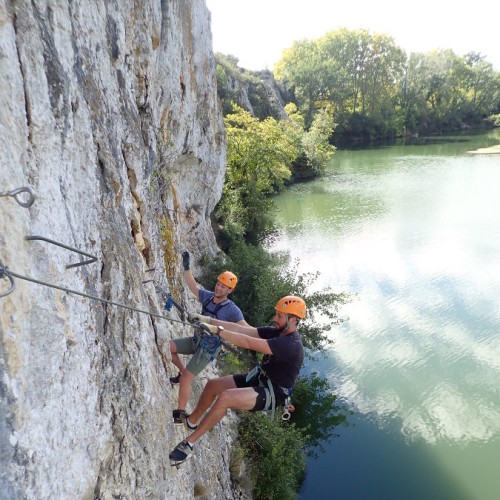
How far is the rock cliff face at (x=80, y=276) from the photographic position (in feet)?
7.28

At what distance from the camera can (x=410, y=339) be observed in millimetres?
13188

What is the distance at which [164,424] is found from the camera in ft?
13.5

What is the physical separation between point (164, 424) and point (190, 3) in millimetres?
9230

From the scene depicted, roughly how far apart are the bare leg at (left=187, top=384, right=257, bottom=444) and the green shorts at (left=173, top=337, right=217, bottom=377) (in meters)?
0.43

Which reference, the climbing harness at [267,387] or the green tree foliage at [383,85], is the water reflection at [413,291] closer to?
the climbing harness at [267,387]

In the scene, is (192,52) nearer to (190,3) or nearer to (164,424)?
(190,3)

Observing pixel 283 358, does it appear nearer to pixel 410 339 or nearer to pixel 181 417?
pixel 181 417

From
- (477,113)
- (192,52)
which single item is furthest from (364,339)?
(477,113)

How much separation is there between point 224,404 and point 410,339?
35.1ft

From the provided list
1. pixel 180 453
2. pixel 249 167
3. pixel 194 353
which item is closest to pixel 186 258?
pixel 194 353

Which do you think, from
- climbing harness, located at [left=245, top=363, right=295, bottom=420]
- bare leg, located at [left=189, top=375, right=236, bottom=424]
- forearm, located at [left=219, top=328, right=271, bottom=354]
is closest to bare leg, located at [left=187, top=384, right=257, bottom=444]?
climbing harness, located at [left=245, top=363, right=295, bottom=420]

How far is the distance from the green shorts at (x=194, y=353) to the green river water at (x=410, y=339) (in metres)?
6.01

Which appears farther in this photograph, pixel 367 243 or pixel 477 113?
pixel 477 113

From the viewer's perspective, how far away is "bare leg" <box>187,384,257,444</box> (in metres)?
4.03
